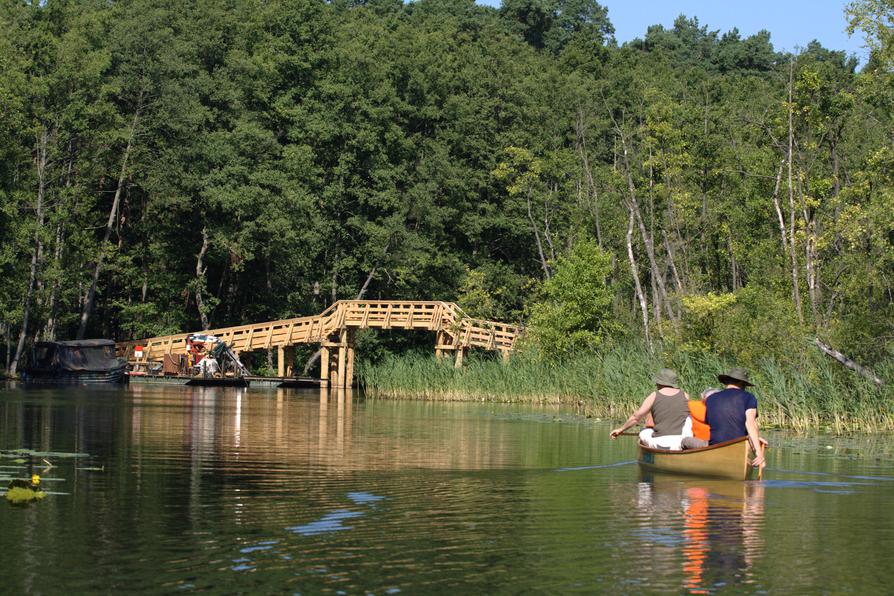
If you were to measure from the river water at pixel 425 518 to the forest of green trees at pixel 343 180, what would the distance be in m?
22.6

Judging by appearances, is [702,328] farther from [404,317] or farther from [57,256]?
[57,256]

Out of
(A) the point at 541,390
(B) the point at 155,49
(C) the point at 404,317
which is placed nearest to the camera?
(A) the point at 541,390

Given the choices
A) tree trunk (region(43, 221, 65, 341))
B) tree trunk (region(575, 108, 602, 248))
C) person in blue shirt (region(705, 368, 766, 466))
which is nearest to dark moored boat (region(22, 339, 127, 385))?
tree trunk (region(43, 221, 65, 341))

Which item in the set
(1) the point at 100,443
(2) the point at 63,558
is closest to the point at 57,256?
(1) the point at 100,443

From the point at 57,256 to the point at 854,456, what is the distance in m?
43.3

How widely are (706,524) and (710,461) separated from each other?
3.95 meters

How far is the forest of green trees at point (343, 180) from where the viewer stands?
1949 inches

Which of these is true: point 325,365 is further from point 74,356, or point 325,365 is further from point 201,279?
point 74,356

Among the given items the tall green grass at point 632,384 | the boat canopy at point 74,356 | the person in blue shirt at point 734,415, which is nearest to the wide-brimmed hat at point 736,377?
the person in blue shirt at point 734,415

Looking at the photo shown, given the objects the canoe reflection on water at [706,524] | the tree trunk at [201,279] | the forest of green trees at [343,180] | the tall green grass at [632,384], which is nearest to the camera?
the canoe reflection on water at [706,524]

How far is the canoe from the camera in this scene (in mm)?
16500

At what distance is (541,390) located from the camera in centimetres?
3959

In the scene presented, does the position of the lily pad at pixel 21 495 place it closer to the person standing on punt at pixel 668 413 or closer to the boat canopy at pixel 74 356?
the person standing on punt at pixel 668 413

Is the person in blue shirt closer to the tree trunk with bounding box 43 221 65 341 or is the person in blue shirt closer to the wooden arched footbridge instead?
the wooden arched footbridge
